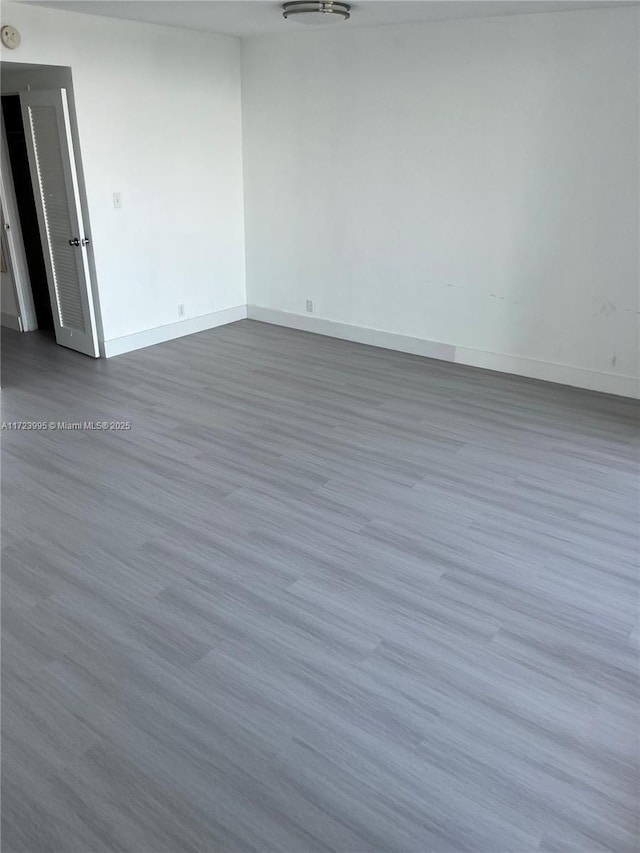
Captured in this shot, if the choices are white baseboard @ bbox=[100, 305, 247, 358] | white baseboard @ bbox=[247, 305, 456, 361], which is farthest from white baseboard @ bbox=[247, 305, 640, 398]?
white baseboard @ bbox=[100, 305, 247, 358]

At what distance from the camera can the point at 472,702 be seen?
212cm

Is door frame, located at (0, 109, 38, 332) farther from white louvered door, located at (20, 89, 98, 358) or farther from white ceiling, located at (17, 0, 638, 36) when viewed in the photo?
white ceiling, located at (17, 0, 638, 36)

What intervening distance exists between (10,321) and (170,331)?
1.58m

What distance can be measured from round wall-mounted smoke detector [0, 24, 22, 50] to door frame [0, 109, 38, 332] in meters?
1.32

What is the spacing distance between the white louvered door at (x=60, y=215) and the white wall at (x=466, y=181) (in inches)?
70.4

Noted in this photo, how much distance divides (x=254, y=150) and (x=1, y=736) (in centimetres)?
526

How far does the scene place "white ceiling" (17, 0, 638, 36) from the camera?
3.87 m

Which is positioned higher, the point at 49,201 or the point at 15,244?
the point at 49,201

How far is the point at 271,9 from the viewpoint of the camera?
4.14 metres

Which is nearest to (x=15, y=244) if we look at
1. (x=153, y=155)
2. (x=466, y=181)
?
(x=153, y=155)

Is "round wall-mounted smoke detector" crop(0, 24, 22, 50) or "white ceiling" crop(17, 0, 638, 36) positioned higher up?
"white ceiling" crop(17, 0, 638, 36)

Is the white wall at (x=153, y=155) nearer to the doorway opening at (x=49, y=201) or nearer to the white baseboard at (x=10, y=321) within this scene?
the doorway opening at (x=49, y=201)

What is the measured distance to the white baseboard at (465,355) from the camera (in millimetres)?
4652

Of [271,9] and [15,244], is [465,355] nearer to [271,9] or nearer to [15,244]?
[271,9]
